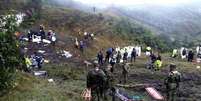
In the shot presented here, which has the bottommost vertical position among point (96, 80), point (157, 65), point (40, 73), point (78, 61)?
point (78, 61)

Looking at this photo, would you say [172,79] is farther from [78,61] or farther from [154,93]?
[78,61]

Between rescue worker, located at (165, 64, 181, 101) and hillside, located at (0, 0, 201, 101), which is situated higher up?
rescue worker, located at (165, 64, 181, 101)

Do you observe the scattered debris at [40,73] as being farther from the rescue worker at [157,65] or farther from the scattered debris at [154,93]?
the rescue worker at [157,65]

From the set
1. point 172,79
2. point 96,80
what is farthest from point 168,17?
point 96,80

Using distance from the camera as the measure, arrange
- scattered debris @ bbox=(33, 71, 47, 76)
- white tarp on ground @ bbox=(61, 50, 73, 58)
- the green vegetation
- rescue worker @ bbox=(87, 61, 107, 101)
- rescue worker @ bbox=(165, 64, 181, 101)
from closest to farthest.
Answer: rescue worker @ bbox=(87, 61, 107, 101)
the green vegetation
rescue worker @ bbox=(165, 64, 181, 101)
scattered debris @ bbox=(33, 71, 47, 76)
white tarp on ground @ bbox=(61, 50, 73, 58)

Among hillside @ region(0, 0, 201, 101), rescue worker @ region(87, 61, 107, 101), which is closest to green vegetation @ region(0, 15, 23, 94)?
hillside @ region(0, 0, 201, 101)

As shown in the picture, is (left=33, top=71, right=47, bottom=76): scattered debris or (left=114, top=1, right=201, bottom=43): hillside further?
(left=114, top=1, right=201, bottom=43): hillside

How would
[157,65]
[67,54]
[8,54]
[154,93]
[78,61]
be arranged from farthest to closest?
[67,54] < [78,61] < [157,65] < [154,93] < [8,54]

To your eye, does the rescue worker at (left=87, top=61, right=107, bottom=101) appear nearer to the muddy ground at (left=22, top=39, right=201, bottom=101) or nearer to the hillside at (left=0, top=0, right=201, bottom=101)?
the hillside at (left=0, top=0, right=201, bottom=101)

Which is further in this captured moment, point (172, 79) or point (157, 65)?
point (157, 65)

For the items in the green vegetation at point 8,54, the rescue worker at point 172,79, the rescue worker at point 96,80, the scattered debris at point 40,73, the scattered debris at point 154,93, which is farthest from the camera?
the scattered debris at point 40,73

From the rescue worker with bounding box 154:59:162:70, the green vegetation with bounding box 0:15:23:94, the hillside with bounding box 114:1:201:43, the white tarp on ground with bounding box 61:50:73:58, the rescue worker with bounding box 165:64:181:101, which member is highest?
the green vegetation with bounding box 0:15:23:94

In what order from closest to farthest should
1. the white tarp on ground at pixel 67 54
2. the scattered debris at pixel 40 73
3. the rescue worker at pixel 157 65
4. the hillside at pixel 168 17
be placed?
the scattered debris at pixel 40 73 → the rescue worker at pixel 157 65 → the white tarp on ground at pixel 67 54 → the hillside at pixel 168 17

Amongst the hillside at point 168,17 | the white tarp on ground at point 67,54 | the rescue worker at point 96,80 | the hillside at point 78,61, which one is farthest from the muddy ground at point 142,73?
the hillside at point 168,17
